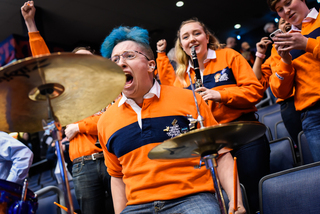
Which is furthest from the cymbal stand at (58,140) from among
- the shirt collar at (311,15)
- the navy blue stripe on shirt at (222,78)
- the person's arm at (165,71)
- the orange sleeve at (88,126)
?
the person's arm at (165,71)

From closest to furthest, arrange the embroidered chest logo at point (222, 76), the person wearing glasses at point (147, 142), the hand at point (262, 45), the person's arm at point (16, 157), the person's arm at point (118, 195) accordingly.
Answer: the person wearing glasses at point (147, 142) → the person's arm at point (118, 195) → the embroidered chest logo at point (222, 76) → the person's arm at point (16, 157) → the hand at point (262, 45)

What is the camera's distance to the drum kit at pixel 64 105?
2.86 feet

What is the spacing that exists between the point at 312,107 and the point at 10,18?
6.68 metres

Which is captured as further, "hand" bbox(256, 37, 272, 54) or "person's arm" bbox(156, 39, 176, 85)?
"person's arm" bbox(156, 39, 176, 85)

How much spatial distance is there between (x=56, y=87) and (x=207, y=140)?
1.93 feet

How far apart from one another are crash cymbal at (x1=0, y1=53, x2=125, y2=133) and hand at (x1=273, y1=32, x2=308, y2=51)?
1.14 metres

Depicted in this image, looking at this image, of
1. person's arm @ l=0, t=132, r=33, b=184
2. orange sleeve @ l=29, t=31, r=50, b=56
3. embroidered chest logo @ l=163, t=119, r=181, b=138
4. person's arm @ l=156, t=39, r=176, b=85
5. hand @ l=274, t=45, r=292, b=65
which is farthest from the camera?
person's arm @ l=156, t=39, r=176, b=85

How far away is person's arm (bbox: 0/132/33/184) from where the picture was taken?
2451 millimetres

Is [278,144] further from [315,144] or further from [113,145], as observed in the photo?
[113,145]

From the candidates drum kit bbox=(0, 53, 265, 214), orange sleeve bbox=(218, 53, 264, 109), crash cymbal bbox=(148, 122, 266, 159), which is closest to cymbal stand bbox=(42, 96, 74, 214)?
drum kit bbox=(0, 53, 265, 214)

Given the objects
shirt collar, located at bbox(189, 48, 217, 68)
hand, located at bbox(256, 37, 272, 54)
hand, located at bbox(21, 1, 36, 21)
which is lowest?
shirt collar, located at bbox(189, 48, 217, 68)

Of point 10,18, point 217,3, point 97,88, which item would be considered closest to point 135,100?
point 97,88

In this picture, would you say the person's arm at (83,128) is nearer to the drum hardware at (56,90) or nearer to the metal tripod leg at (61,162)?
the drum hardware at (56,90)

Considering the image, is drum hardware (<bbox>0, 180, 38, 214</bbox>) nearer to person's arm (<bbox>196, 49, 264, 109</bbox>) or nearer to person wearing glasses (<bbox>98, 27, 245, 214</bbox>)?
person wearing glasses (<bbox>98, 27, 245, 214</bbox>)
